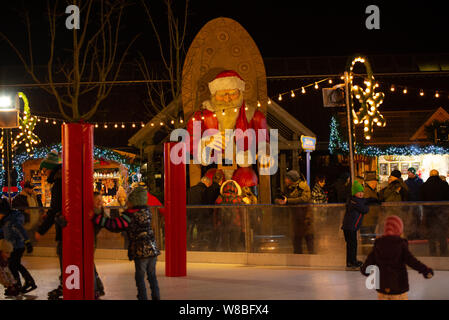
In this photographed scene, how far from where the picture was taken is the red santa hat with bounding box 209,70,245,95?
59.2 ft

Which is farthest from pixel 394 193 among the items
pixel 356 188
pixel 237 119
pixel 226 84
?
pixel 226 84

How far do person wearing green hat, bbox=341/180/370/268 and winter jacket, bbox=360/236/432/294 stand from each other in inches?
194

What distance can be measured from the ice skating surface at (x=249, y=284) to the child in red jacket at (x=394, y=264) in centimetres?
228

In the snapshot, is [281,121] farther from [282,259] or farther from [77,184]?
[77,184]

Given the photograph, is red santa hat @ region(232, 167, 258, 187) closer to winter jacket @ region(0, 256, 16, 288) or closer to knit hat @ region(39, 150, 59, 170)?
winter jacket @ region(0, 256, 16, 288)

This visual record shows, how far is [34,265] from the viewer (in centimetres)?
1387

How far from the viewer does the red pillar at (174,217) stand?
37.7 feet

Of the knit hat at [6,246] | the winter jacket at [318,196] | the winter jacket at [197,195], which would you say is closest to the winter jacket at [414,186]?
the winter jacket at [318,196]

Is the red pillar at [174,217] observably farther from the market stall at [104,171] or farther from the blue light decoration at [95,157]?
the blue light decoration at [95,157]

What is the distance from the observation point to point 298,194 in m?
12.8

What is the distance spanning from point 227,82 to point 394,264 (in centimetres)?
1185

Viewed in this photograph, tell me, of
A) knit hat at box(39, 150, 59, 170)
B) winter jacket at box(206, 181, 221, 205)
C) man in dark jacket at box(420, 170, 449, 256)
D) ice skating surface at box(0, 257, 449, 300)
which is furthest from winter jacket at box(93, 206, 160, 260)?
winter jacket at box(206, 181, 221, 205)
